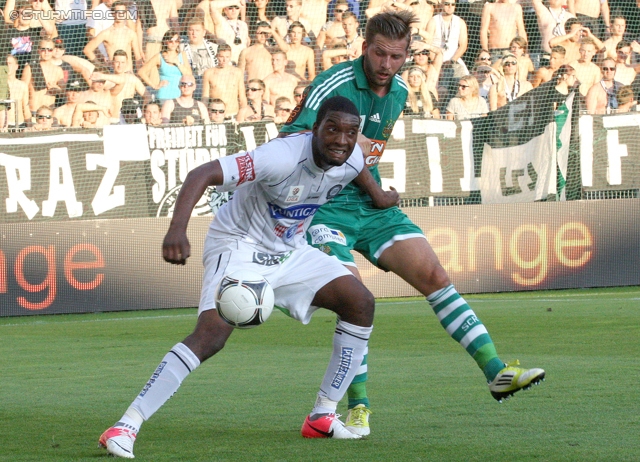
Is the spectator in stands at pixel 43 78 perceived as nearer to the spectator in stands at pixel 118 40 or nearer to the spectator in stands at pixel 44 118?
the spectator in stands at pixel 44 118

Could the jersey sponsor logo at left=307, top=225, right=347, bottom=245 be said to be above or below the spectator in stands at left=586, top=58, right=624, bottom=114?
below

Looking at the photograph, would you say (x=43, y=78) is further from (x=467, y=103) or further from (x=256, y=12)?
(x=467, y=103)

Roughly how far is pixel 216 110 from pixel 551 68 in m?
4.68

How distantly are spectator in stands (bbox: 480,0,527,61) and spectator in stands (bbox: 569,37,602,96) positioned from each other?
0.82 meters

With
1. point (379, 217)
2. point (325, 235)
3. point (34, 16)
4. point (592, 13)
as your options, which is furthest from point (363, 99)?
point (592, 13)

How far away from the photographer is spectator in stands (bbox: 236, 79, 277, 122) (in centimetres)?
1403

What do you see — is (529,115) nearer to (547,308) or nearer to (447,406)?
(547,308)

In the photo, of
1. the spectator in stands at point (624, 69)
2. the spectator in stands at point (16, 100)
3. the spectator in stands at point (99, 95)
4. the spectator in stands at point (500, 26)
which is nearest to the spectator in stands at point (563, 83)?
the spectator in stands at point (624, 69)

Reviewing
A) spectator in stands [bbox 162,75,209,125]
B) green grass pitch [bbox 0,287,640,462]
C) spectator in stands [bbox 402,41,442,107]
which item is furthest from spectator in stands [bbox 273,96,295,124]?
green grass pitch [bbox 0,287,640,462]

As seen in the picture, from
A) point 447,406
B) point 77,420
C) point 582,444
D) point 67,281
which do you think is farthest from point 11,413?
point 67,281

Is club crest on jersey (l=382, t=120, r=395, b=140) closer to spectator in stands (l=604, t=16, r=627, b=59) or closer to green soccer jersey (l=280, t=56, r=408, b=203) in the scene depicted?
green soccer jersey (l=280, t=56, r=408, b=203)

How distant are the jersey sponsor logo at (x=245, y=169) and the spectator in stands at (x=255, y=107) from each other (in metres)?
9.45

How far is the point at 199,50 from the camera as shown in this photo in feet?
47.1

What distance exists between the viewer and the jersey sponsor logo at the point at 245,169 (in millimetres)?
4562
